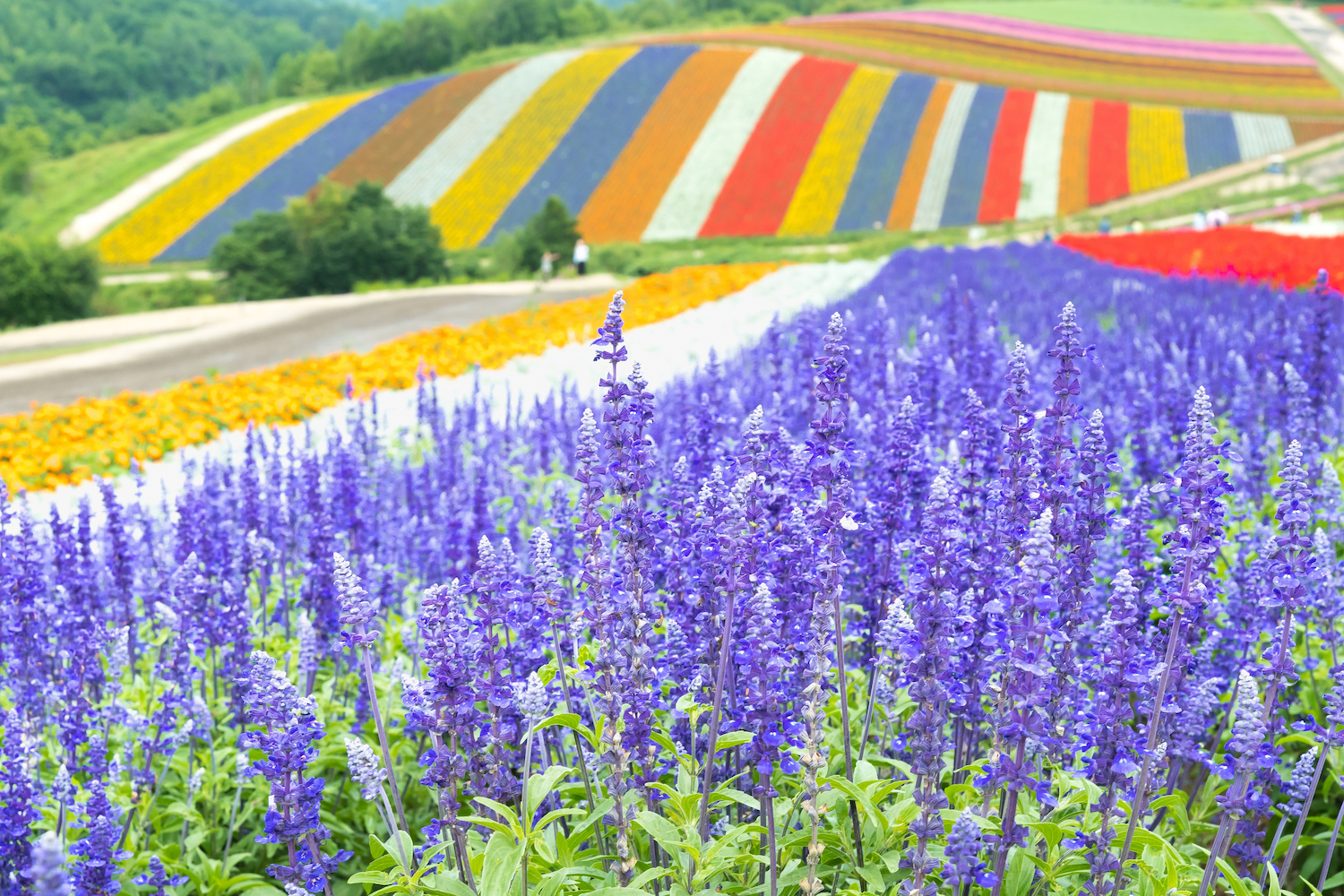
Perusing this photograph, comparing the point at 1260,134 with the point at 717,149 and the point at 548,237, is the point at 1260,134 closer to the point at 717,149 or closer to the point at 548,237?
the point at 717,149

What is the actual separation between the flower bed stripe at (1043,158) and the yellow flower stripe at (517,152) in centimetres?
2454

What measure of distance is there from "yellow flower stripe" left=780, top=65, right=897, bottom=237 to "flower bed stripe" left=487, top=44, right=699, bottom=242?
10549 millimetres

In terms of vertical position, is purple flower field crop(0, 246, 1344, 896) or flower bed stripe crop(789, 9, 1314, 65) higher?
flower bed stripe crop(789, 9, 1314, 65)

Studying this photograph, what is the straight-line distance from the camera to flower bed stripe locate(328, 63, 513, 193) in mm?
54594

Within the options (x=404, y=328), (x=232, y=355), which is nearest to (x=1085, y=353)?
(x=232, y=355)

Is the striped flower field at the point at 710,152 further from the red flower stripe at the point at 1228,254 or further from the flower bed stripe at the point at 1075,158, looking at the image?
the red flower stripe at the point at 1228,254

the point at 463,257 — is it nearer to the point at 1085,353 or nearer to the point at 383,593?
the point at 383,593

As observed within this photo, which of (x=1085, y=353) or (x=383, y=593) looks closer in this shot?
→ (x=1085, y=353)

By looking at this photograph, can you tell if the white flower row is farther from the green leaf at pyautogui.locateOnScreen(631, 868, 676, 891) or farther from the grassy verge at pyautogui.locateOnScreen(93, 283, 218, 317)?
the grassy verge at pyautogui.locateOnScreen(93, 283, 218, 317)

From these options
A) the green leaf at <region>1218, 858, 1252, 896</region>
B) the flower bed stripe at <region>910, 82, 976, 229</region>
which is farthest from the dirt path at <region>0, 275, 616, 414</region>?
the flower bed stripe at <region>910, 82, 976, 229</region>

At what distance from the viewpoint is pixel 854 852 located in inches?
129

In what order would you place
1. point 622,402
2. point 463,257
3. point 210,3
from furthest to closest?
point 210,3 → point 463,257 → point 622,402

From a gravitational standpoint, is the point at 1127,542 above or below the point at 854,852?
above

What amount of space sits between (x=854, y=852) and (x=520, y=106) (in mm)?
62587
